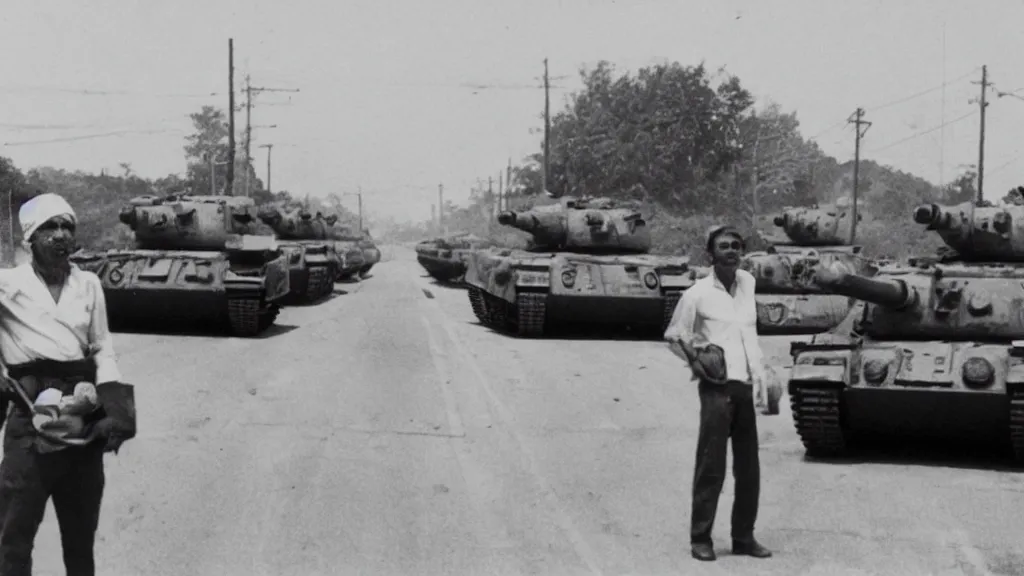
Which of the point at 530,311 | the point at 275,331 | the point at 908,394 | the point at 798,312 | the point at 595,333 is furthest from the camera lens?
the point at 798,312

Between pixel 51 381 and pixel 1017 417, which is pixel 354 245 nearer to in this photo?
pixel 1017 417

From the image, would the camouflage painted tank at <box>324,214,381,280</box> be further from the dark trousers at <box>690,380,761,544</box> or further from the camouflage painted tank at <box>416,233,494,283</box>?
the dark trousers at <box>690,380,761,544</box>

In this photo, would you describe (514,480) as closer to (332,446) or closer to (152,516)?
(332,446)

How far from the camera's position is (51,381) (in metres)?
Result: 4.88

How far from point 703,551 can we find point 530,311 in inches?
477

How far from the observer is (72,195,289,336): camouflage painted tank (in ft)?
61.3

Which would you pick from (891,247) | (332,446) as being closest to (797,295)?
(332,446)

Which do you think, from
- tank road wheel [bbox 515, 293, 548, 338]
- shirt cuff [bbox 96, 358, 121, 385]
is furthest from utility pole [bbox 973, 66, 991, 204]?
shirt cuff [bbox 96, 358, 121, 385]

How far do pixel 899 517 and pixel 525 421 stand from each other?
4.06m

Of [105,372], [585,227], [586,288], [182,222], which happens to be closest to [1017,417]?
[105,372]

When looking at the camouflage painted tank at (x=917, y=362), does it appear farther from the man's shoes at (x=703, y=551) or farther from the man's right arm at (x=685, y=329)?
the man's shoes at (x=703, y=551)

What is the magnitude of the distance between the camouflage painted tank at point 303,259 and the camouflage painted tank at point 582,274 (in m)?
6.49

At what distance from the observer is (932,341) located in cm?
1021

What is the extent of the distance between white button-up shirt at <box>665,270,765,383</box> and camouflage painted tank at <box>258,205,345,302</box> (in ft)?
62.5
